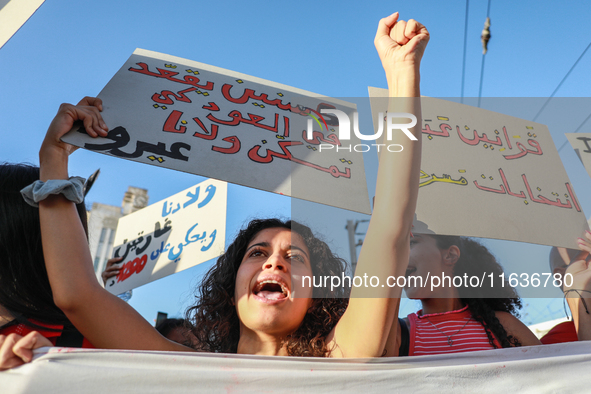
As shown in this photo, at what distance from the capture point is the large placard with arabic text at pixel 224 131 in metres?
1.62

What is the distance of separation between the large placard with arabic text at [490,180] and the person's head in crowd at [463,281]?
276mm

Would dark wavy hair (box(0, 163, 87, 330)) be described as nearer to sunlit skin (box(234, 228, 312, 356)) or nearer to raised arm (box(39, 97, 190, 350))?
raised arm (box(39, 97, 190, 350))

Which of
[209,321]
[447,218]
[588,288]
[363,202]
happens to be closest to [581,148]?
[588,288]

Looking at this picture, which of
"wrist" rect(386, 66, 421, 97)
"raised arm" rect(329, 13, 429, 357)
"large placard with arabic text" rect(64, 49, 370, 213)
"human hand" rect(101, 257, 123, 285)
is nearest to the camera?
"raised arm" rect(329, 13, 429, 357)

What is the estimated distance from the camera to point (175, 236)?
10.3ft

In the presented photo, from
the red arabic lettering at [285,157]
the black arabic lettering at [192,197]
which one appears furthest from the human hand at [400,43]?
the black arabic lettering at [192,197]

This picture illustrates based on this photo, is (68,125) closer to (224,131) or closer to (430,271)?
(224,131)

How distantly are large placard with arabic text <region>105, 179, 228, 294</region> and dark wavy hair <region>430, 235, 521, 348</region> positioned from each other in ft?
4.49

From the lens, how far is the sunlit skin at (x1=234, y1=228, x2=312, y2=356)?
58.9 inches

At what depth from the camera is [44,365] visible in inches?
44.6

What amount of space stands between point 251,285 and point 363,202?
0.53 m

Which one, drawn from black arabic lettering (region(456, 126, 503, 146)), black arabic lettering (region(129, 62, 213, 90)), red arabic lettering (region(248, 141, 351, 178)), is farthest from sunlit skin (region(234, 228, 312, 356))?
black arabic lettering (region(456, 126, 503, 146))

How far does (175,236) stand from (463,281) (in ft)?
6.13

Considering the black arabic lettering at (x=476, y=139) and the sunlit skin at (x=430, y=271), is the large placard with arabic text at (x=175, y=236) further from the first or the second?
the black arabic lettering at (x=476, y=139)
